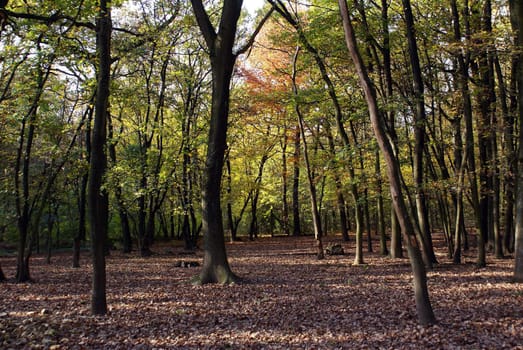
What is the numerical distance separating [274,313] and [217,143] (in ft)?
15.9

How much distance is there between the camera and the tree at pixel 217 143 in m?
10.5

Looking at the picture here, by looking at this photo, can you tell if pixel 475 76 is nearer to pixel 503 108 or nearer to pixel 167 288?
pixel 503 108

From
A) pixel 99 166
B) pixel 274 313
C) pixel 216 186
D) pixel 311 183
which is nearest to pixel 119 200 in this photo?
pixel 311 183

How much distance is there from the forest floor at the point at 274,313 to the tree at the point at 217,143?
2.45 feet

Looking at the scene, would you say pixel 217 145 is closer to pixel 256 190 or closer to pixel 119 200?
pixel 119 200

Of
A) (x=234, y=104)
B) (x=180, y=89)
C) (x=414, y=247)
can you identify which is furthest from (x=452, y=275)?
(x=180, y=89)

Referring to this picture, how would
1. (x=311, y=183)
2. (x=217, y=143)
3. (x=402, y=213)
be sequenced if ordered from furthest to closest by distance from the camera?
(x=311, y=183), (x=217, y=143), (x=402, y=213)

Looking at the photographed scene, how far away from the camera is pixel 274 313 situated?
24.2 ft

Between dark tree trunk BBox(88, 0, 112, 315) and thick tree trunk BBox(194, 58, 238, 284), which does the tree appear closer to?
thick tree trunk BBox(194, 58, 238, 284)

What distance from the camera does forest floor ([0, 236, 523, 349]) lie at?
576cm

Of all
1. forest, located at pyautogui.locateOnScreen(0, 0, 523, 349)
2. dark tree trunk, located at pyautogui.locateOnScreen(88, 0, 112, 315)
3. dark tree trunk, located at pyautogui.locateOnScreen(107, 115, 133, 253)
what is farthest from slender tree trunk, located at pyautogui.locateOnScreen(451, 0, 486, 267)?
dark tree trunk, located at pyautogui.locateOnScreen(107, 115, 133, 253)

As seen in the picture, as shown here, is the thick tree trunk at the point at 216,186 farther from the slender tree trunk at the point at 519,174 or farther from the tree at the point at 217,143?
the slender tree trunk at the point at 519,174

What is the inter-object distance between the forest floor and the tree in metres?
0.75

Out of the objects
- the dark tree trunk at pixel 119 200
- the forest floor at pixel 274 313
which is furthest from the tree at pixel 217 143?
the dark tree trunk at pixel 119 200
